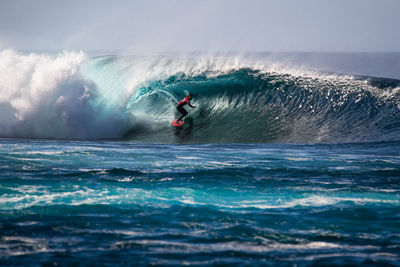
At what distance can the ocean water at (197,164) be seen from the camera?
546cm

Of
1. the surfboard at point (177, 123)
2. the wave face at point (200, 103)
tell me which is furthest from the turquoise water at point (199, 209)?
the surfboard at point (177, 123)

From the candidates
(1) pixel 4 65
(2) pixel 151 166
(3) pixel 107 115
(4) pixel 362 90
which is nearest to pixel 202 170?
(2) pixel 151 166

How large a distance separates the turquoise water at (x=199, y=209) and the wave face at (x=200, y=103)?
3.83 meters

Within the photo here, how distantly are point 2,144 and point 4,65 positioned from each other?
6.15 meters

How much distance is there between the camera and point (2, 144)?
12.6 m

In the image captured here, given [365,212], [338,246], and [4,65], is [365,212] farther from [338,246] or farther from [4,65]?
[4,65]

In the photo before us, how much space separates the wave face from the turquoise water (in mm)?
3828

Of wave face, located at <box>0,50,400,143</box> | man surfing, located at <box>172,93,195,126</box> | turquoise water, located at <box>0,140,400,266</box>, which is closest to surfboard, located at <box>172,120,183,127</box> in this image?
man surfing, located at <box>172,93,195,126</box>

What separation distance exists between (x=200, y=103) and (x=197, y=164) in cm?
819

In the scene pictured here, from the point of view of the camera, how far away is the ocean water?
17.9 feet

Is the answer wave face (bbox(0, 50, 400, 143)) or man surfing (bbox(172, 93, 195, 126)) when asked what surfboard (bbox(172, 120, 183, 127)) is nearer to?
man surfing (bbox(172, 93, 195, 126))

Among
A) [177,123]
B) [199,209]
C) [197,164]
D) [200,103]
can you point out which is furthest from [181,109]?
[199,209]

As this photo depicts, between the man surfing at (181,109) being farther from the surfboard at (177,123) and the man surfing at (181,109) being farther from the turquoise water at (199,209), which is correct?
the turquoise water at (199,209)

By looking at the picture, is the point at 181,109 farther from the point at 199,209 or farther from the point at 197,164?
the point at 199,209
